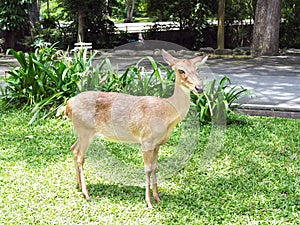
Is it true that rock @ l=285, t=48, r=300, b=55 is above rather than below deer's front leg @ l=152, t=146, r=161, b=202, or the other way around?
above

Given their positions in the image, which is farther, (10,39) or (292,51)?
(10,39)

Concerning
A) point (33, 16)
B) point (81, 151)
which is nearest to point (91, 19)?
point (33, 16)

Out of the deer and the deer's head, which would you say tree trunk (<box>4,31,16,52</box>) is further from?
the deer's head

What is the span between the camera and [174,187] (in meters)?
4.12

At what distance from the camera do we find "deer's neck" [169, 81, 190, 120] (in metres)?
3.28

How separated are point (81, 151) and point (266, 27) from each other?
11.2 m

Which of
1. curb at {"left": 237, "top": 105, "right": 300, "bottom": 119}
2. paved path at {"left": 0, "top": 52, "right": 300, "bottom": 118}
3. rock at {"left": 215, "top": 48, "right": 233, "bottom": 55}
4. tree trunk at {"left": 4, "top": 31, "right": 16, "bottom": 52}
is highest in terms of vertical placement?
tree trunk at {"left": 4, "top": 31, "right": 16, "bottom": 52}

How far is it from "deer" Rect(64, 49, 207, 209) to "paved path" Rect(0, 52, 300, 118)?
474 mm

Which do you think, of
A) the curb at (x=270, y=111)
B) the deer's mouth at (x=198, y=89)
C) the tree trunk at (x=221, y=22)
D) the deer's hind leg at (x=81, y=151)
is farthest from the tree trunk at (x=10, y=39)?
the deer's mouth at (x=198, y=89)

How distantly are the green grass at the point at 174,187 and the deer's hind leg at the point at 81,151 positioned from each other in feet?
0.29

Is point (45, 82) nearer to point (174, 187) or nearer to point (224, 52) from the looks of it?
point (174, 187)

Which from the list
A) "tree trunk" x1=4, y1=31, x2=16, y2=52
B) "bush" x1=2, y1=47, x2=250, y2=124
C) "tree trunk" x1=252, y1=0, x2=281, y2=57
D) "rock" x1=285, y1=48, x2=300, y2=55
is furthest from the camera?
"tree trunk" x1=4, y1=31, x2=16, y2=52

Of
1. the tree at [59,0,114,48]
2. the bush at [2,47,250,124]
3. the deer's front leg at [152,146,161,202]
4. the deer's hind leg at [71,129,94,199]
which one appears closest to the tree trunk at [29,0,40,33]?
the tree at [59,0,114,48]

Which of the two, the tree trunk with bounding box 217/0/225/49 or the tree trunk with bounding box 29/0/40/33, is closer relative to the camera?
the tree trunk with bounding box 217/0/225/49
